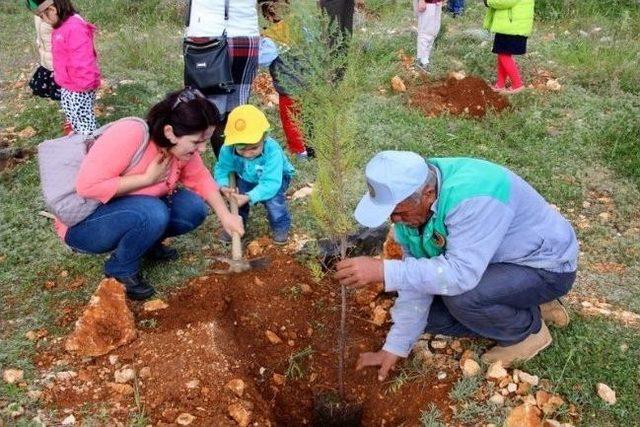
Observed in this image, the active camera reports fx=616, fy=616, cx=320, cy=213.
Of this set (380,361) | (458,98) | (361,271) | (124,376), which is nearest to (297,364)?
(380,361)

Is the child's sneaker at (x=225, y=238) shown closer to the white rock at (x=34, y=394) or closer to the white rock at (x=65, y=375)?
the white rock at (x=65, y=375)

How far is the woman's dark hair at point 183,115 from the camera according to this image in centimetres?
284

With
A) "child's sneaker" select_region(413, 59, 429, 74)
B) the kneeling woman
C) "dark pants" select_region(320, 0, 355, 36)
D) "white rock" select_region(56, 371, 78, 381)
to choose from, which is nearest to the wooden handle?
the kneeling woman

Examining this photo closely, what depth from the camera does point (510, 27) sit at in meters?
5.82

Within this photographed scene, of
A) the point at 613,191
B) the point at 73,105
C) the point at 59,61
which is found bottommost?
the point at 613,191

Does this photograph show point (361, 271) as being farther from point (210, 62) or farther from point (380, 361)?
point (210, 62)

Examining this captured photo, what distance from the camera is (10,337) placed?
3.04m

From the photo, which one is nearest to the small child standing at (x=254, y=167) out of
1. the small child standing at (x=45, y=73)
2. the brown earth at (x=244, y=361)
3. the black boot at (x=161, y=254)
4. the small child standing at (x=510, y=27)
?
the black boot at (x=161, y=254)

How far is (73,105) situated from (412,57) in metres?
3.75

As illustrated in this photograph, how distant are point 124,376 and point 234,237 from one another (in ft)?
3.06

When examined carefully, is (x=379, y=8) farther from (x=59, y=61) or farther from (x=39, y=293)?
(x=39, y=293)

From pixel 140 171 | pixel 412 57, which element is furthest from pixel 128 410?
pixel 412 57

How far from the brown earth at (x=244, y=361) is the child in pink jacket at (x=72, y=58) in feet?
6.97

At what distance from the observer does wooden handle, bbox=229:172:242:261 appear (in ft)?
10.9
